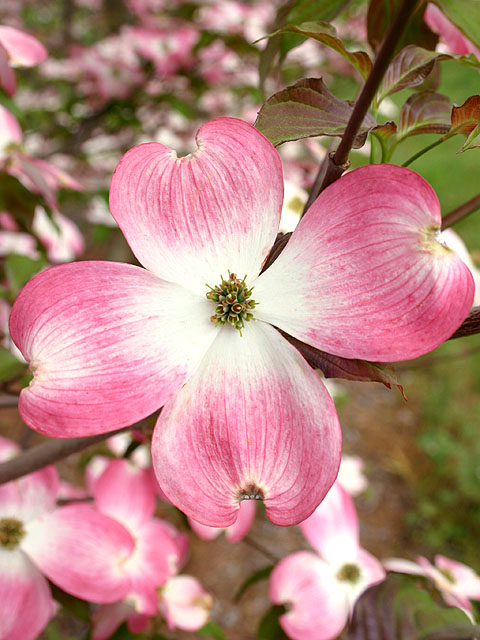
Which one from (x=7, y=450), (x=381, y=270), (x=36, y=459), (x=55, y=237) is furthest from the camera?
(x=55, y=237)

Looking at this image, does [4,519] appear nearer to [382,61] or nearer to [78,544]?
[78,544]

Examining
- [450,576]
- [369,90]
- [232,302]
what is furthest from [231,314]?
[450,576]

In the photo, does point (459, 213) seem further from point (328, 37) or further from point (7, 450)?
point (7, 450)

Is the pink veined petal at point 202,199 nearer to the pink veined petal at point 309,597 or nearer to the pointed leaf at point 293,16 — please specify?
the pointed leaf at point 293,16

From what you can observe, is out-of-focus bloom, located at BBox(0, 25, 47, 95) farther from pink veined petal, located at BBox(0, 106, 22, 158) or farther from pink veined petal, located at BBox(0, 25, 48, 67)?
pink veined petal, located at BBox(0, 106, 22, 158)

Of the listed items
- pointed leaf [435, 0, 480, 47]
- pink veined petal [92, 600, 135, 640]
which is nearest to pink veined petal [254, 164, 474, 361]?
pointed leaf [435, 0, 480, 47]

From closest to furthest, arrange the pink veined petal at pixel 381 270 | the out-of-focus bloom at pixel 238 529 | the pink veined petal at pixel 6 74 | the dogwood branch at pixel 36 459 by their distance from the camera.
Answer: the pink veined petal at pixel 381 270
the dogwood branch at pixel 36 459
the pink veined petal at pixel 6 74
the out-of-focus bloom at pixel 238 529

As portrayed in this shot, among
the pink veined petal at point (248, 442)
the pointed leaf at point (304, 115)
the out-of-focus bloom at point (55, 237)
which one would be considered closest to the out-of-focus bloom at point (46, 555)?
the pink veined petal at point (248, 442)
